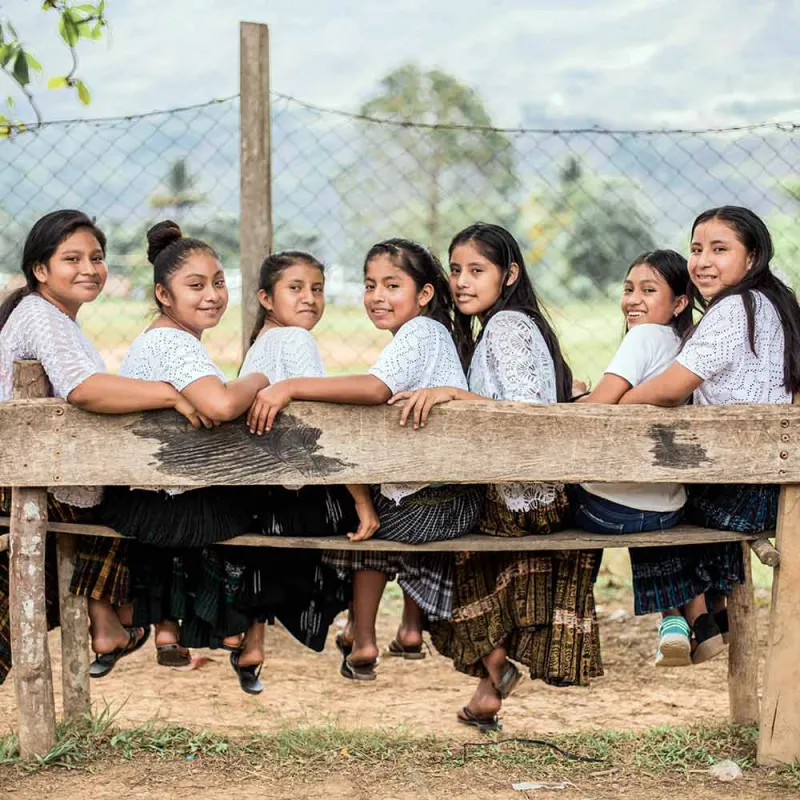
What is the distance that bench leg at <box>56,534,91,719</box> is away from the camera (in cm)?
375

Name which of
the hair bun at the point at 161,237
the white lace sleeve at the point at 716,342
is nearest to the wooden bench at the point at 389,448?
the white lace sleeve at the point at 716,342

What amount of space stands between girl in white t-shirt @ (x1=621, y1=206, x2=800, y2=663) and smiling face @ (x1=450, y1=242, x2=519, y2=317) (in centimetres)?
60

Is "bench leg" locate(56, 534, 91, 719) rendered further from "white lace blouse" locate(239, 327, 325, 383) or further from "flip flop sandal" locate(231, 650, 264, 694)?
"white lace blouse" locate(239, 327, 325, 383)

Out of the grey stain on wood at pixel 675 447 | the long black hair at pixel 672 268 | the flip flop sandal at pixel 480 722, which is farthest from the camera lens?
the flip flop sandal at pixel 480 722

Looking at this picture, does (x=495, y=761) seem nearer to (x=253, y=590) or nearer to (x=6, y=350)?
(x=253, y=590)

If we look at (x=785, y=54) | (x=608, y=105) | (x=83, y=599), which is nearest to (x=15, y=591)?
(x=83, y=599)

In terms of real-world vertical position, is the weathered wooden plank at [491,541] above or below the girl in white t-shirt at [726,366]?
below

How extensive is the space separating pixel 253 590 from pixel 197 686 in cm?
168

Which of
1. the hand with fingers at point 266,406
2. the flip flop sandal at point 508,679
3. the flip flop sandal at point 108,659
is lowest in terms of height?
the flip flop sandal at point 508,679

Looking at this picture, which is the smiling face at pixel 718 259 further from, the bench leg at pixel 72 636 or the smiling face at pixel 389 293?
the bench leg at pixel 72 636

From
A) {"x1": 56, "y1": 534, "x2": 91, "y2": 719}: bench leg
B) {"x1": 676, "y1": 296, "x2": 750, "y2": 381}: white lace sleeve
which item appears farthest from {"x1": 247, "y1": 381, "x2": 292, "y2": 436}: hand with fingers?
{"x1": 676, "y1": 296, "x2": 750, "y2": 381}: white lace sleeve

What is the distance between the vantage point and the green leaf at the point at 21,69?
3.78 metres

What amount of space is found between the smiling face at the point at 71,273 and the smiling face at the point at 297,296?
62cm

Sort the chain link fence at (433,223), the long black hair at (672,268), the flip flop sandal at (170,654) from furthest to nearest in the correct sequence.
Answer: the chain link fence at (433,223)
the long black hair at (672,268)
the flip flop sandal at (170,654)
